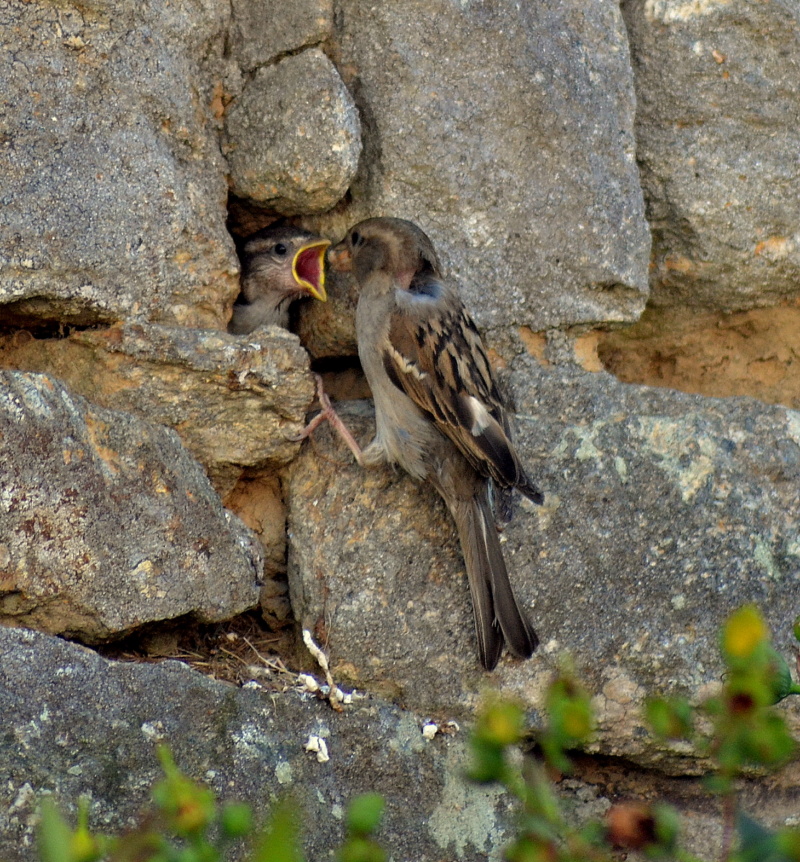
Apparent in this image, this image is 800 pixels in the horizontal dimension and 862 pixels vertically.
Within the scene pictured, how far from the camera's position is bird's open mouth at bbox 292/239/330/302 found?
4.30 metres

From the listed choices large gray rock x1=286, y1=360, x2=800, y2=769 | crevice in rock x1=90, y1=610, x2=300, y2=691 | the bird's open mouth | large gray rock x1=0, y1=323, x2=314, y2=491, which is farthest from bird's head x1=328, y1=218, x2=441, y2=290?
crevice in rock x1=90, y1=610, x2=300, y2=691

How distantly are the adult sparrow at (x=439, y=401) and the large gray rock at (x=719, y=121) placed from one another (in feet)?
3.43

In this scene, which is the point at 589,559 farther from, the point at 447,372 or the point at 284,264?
the point at 284,264

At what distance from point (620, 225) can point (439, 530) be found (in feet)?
4.37

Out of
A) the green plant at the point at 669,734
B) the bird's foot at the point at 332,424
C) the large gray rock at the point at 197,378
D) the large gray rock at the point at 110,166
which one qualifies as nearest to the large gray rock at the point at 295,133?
the large gray rock at the point at 110,166

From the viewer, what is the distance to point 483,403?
3.90m

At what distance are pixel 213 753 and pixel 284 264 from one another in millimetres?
1882

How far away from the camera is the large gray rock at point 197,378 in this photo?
3707 millimetres

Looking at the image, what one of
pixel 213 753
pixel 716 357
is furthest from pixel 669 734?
pixel 716 357

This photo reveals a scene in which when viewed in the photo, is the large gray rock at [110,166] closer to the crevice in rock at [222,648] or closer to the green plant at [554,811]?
the crevice in rock at [222,648]

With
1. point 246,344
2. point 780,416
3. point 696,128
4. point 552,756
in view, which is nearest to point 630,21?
point 696,128

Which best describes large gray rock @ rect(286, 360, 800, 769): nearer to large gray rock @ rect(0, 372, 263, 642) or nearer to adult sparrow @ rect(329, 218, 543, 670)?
adult sparrow @ rect(329, 218, 543, 670)

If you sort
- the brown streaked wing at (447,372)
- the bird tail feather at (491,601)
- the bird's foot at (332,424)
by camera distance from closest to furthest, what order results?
1. the bird tail feather at (491,601)
2. the brown streaked wing at (447,372)
3. the bird's foot at (332,424)

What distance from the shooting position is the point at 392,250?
4.03 metres
